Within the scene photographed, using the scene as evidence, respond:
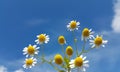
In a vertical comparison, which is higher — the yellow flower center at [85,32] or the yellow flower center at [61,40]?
the yellow flower center at [85,32]

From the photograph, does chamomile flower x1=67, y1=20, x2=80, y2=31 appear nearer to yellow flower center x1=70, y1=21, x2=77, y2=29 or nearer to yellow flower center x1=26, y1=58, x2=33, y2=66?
yellow flower center x1=70, y1=21, x2=77, y2=29

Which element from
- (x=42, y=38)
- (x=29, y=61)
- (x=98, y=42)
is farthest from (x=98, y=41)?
(x=29, y=61)

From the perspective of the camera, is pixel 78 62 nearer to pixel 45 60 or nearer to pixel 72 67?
pixel 72 67

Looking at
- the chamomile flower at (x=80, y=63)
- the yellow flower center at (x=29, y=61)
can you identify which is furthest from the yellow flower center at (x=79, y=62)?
the yellow flower center at (x=29, y=61)

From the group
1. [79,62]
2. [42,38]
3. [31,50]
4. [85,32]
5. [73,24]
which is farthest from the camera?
[73,24]

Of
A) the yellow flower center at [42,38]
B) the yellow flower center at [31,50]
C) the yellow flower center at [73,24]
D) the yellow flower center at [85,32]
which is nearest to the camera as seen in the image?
the yellow flower center at [85,32]

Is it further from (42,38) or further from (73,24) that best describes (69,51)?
(73,24)

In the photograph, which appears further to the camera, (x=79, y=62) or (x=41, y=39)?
(x=41, y=39)

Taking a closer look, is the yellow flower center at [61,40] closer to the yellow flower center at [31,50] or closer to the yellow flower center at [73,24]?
the yellow flower center at [31,50]

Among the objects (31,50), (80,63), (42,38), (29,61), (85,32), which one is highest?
(42,38)

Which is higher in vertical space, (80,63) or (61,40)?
(61,40)

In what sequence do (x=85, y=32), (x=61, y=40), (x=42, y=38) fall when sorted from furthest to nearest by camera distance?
(x=42, y=38), (x=85, y=32), (x=61, y=40)

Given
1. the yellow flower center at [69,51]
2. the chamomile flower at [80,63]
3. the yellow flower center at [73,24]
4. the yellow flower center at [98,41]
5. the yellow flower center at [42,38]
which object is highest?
the yellow flower center at [73,24]

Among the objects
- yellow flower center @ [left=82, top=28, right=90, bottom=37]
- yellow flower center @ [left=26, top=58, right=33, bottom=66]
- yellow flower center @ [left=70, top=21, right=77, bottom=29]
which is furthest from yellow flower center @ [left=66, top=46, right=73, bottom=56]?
yellow flower center @ [left=70, top=21, right=77, bottom=29]
